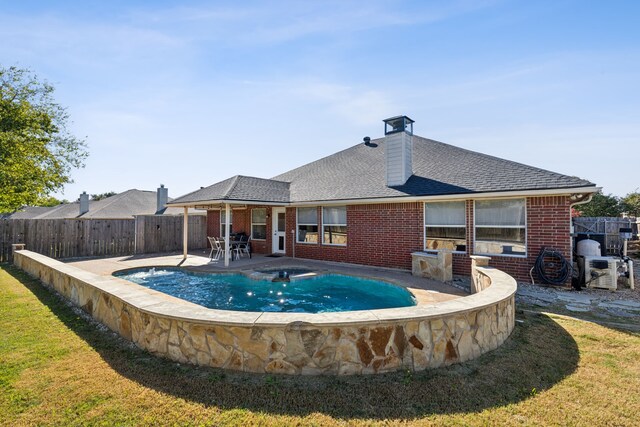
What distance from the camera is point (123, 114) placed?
12.2 m

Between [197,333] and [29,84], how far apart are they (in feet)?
73.5

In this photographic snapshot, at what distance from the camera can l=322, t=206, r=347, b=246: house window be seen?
511 inches

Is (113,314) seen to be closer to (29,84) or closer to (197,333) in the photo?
(197,333)

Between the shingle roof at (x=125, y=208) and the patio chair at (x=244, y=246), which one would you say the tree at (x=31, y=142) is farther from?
the patio chair at (x=244, y=246)

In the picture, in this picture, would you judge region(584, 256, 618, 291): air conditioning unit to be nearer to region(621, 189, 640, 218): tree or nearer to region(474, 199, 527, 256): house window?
region(474, 199, 527, 256): house window

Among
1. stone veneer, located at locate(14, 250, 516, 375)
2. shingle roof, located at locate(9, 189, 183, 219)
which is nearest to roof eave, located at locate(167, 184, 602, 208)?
stone veneer, located at locate(14, 250, 516, 375)

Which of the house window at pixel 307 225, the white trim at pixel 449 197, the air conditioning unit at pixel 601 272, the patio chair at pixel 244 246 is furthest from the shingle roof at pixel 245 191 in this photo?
the air conditioning unit at pixel 601 272

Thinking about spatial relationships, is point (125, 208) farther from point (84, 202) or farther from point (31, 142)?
point (31, 142)

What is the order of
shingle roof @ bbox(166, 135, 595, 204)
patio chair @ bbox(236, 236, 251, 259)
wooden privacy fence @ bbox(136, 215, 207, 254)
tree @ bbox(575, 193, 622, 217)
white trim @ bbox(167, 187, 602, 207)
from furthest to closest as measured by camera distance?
tree @ bbox(575, 193, 622, 217), wooden privacy fence @ bbox(136, 215, 207, 254), patio chair @ bbox(236, 236, 251, 259), shingle roof @ bbox(166, 135, 595, 204), white trim @ bbox(167, 187, 602, 207)

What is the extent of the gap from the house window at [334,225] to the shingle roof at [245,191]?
6.64 ft

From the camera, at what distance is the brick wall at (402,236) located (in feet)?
28.4

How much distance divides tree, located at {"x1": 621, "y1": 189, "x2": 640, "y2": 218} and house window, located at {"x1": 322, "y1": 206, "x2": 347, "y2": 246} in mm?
24981

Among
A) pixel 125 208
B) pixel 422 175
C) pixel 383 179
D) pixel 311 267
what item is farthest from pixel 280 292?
pixel 125 208

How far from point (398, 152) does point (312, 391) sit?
A: 10.2m
